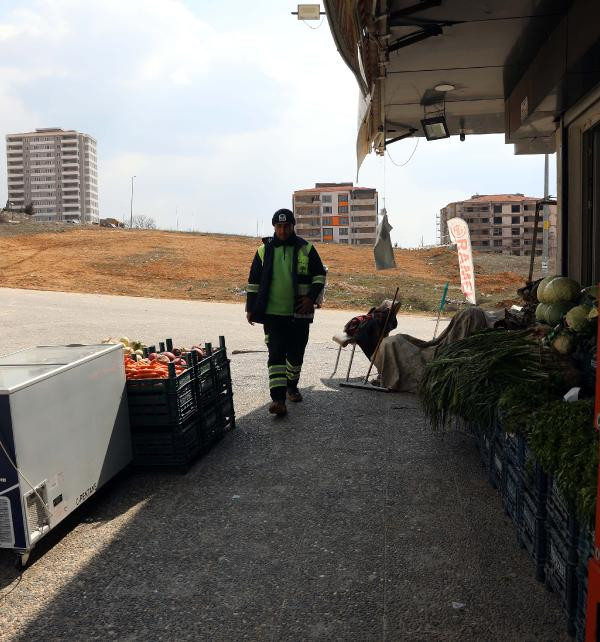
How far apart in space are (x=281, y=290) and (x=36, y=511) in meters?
3.45

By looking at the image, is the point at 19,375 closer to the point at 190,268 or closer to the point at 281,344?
the point at 281,344

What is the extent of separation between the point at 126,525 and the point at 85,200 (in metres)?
176

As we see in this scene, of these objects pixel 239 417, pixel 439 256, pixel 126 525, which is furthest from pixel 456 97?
pixel 439 256

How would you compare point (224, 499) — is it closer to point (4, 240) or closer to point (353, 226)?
point (4, 240)

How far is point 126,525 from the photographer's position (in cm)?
429

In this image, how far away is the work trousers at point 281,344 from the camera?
22.0ft

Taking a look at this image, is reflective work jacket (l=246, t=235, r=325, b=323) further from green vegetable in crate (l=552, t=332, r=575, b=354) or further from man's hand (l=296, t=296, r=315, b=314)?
green vegetable in crate (l=552, t=332, r=575, b=354)

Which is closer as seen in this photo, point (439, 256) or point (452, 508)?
point (452, 508)

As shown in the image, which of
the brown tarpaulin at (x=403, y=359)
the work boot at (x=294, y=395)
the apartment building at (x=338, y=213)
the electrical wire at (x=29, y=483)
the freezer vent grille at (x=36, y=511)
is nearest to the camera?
the electrical wire at (x=29, y=483)

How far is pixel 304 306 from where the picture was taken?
6719 millimetres

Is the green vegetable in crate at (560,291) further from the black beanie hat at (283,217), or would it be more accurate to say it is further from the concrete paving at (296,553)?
the black beanie hat at (283,217)

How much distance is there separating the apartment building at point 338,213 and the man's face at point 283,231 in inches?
4674

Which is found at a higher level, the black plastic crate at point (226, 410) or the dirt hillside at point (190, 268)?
the dirt hillside at point (190, 268)

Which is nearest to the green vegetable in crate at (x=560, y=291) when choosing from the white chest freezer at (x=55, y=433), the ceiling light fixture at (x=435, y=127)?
the white chest freezer at (x=55, y=433)
